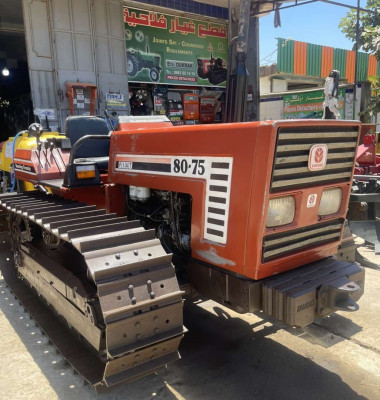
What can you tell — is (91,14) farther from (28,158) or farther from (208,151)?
(208,151)

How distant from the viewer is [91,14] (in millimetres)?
10008

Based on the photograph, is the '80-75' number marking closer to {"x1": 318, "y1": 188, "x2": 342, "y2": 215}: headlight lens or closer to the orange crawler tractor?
the orange crawler tractor

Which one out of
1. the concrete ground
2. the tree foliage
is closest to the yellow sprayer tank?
the concrete ground

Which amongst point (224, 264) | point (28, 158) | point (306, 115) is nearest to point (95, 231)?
point (224, 264)

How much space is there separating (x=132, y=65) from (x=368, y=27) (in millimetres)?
7584

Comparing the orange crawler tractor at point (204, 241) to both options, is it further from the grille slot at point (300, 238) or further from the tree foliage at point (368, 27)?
the tree foliage at point (368, 27)

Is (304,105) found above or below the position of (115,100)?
below

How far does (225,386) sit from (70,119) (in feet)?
10.7

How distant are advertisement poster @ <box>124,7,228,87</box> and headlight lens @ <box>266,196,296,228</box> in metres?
9.39

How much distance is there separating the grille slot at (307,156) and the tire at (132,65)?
9.19 meters

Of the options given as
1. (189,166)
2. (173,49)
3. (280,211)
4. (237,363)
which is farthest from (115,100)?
(280,211)

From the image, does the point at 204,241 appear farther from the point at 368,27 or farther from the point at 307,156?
the point at 368,27

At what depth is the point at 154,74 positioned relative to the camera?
11.4m

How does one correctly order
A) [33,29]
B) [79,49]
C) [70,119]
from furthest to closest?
[79,49]
[33,29]
[70,119]
